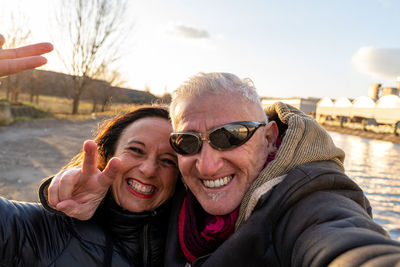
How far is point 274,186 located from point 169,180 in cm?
86

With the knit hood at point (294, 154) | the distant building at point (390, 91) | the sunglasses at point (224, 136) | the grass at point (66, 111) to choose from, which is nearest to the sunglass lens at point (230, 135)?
the sunglasses at point (224, 136)

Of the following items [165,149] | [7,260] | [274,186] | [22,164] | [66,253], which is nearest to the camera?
[274,186]

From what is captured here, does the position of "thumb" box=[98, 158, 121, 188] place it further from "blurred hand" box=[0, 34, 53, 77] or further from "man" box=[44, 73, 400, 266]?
"blurred hand" box=[0, 34, 53, 77]

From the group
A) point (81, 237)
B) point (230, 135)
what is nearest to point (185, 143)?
point (230, 135)

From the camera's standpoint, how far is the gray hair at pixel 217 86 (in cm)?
171

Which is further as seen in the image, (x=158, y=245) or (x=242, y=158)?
(x=158, y=245)

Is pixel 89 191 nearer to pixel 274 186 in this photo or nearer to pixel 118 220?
pixel 118 220

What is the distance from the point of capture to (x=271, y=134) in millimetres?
1867

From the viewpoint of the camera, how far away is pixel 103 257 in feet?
5.59

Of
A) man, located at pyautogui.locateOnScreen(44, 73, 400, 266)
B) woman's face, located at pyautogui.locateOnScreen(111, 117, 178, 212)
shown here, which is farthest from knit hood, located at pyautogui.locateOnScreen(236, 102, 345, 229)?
woman's face, located at pyautogui.locateOnScreen(111, 117, 178, 212)

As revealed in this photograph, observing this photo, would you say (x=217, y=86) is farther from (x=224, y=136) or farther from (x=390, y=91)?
(x=390, y=91)

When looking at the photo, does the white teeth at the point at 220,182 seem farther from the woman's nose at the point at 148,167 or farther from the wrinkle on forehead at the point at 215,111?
the woman's nose at the point at 148,167

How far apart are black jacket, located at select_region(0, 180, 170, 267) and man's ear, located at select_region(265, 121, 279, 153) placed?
2.81 feet

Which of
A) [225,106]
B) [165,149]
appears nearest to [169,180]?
[165,149]
